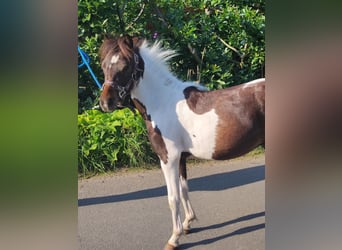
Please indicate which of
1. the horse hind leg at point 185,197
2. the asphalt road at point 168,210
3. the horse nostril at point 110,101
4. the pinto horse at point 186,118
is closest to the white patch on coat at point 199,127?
the pinto horse at point 186,118

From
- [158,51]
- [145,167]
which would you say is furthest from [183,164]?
[158,51]

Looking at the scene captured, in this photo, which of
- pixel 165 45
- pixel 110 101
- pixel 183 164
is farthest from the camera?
pixel 165 45

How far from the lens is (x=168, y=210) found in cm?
232

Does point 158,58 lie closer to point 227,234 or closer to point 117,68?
point 117,68

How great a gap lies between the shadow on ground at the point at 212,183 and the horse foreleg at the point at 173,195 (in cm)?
15

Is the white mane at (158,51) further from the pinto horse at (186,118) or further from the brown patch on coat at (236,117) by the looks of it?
the brown patch on coat at (236,117)

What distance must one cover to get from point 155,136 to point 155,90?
26 centimetres

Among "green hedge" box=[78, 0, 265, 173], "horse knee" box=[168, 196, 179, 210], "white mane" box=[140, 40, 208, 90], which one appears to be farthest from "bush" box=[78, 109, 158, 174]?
"white mane" box=[140, 40, 208, 90]

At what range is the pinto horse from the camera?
2182mm

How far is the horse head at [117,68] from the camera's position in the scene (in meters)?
2.05

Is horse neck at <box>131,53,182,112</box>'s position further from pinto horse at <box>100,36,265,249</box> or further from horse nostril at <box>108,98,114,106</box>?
horse nostril at <box>108,98,114,106</box>
